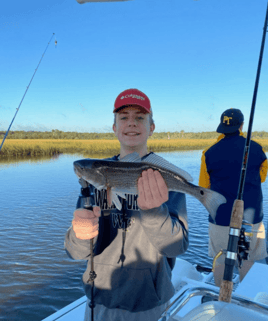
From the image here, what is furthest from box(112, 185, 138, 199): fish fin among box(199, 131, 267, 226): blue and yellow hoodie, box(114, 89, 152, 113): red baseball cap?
box(199, 131, 267, 226): blue and yellow hoodie

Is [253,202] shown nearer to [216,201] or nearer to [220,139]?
[220,139]

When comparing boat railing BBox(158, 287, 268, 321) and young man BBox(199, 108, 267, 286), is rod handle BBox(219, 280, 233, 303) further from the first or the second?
young man BBox(199, 108, 267, 286)

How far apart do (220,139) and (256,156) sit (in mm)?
693

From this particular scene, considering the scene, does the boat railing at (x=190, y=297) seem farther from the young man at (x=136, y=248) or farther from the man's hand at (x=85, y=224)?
the man's hand at (x=85, y=224)

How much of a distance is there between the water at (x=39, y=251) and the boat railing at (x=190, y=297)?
137 inches

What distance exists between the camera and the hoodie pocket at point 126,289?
192 cm

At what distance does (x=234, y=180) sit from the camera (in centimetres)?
413

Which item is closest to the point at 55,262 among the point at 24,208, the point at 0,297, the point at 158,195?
the point at 0,297

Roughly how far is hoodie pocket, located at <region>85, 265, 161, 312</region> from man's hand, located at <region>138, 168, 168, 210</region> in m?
0.58

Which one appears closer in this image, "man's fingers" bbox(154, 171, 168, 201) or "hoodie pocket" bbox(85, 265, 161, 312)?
"man's fingers" bbox(154, 171, 168, 201)

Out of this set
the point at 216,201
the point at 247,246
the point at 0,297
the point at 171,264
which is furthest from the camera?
the point at 0,297

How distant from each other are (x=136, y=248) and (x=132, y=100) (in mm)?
1322

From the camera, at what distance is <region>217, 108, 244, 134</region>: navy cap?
4.19m

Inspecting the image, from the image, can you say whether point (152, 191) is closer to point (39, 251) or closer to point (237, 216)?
point (237, 216)
